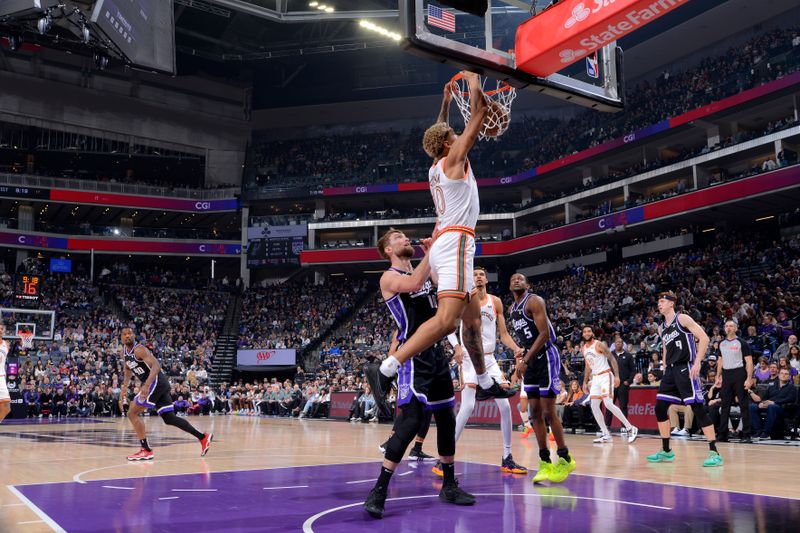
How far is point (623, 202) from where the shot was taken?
4000 cm

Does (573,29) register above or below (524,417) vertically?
above

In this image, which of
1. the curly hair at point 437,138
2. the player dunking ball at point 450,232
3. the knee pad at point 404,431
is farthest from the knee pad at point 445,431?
the curly hair at point 437,138

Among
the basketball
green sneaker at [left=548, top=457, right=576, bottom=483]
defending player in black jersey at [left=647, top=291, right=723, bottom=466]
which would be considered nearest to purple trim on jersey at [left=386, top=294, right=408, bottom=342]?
green sneaker at [left=548, top=457, right=576, bottom=483]

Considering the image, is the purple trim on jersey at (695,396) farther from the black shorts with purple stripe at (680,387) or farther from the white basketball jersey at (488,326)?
the white basketball jersey at (488,326)

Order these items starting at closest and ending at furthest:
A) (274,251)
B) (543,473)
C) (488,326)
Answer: (543,473) < (488,326) < (274,251)

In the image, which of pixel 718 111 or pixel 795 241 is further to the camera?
pixel 718 111

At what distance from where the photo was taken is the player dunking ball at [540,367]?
7.27m

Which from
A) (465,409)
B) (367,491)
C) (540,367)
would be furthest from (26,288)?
(540,367)

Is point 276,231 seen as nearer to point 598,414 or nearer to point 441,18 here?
point 598,414

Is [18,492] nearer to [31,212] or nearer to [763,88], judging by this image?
[763,88]

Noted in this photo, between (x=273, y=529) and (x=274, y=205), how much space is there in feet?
147

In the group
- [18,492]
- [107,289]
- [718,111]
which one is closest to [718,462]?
[18,492]

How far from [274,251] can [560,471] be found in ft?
133

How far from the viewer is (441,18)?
288 inches
